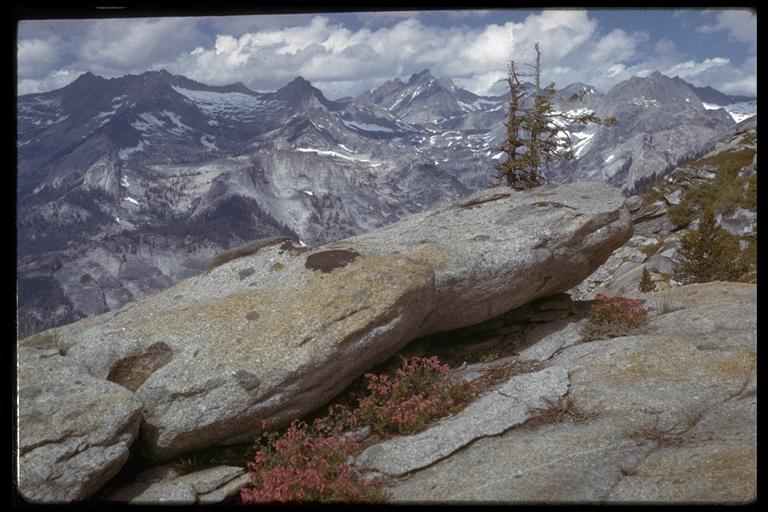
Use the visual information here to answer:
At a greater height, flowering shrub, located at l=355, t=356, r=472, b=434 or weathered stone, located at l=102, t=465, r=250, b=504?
flowering shrub, located at l=355, t=356, r=472, b=434

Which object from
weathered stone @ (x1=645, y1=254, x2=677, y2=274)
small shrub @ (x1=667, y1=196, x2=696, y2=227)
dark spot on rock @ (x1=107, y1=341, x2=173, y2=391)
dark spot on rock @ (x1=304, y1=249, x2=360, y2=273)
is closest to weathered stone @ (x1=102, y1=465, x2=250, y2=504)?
dark spot on rock @ (x1=107, y1=341, x2=173, y2=391)

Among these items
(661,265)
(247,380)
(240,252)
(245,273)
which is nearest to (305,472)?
(247,380)

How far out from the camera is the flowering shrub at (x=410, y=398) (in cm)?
1293

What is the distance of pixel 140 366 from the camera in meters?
12.9

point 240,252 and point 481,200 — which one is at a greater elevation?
point 481,200

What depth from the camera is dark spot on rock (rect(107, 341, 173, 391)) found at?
12641 millimetres

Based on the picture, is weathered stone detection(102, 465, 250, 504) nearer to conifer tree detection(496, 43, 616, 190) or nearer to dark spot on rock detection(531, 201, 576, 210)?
dark spot on rock detection(531, 201, 576, 210)

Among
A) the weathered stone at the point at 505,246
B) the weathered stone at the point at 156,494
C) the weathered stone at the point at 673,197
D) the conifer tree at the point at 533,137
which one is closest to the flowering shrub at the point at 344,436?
the weathered stone at the point at 156,494

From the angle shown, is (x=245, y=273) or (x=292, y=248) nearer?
(x=245, y=273)

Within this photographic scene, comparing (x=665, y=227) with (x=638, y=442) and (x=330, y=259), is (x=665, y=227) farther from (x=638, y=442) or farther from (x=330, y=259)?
(x=638, y=442)

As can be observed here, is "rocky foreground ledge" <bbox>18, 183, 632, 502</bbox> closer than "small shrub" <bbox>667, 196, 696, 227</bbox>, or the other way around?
"rocky foreground ledge" <bbox>18, 183, 632, 502</bbox>

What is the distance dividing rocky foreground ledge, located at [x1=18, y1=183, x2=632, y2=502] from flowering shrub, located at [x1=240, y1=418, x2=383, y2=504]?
71 cm

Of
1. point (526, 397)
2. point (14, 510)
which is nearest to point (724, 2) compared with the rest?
point (526, 397)

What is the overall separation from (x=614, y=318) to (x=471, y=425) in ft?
21.3
